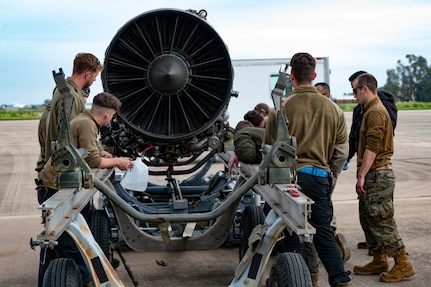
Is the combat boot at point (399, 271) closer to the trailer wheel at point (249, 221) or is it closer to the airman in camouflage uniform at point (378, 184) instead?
the airman in camouflage uniform at point (378, 184)

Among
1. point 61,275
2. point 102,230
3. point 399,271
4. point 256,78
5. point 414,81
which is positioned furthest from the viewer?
point 414,81

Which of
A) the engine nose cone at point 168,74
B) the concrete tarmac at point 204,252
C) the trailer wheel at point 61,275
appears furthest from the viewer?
the engine nose cone at point 168,74

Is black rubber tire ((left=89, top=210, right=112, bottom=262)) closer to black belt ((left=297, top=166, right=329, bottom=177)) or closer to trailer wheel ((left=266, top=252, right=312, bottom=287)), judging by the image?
black belt ((left=297, top=166, right=329, bottom=177))

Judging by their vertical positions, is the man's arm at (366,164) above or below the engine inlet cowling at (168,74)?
below

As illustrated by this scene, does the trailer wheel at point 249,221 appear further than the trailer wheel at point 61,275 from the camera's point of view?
Yes

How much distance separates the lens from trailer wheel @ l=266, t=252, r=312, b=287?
359cm

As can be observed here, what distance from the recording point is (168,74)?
241 inches

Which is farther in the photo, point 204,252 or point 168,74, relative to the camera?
point 204,252

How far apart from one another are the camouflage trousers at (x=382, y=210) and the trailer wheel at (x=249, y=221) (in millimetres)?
993

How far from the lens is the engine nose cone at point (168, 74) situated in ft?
20.2

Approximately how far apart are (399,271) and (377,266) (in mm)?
281

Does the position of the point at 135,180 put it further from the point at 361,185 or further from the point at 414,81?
the point at 414,81

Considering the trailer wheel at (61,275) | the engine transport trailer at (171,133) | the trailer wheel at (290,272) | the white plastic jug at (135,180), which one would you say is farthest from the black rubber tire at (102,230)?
the trailer wheel at (290,272)

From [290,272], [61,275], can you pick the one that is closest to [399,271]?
[290,272]
